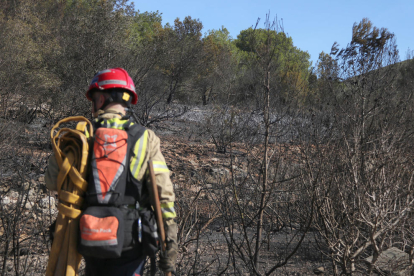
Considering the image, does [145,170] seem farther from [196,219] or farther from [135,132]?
[196,219]

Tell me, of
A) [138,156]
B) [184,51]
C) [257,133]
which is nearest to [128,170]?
[138,156]

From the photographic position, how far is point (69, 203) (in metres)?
1.98

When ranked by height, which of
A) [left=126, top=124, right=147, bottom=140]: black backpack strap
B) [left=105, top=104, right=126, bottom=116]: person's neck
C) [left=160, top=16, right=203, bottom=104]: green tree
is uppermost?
[left=160, top=16, right=203, bottom=104]: green tree

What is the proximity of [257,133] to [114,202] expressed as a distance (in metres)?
4.33

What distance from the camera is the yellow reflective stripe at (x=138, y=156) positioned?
6.79 feet

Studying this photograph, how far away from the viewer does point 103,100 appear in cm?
223

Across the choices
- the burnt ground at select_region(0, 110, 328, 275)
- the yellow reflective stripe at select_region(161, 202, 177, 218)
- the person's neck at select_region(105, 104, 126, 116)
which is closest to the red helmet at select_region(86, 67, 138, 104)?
the person's neck at select_region(105, 104, 126, 116)

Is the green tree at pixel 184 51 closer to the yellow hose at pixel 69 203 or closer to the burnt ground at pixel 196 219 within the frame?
the burnt ground at pixel 196 219

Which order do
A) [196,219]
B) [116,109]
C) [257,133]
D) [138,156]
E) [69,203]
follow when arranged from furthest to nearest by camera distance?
1. [257,133]
2. [196,219]
3. [116,109]
4. [138,156]
5. [69,203]

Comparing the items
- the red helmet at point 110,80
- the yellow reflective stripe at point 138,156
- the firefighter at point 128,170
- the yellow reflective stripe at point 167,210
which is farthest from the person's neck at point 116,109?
the yellow reflective stripe at point 167,210

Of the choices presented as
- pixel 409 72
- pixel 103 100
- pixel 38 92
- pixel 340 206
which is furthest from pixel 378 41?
pixel 38 92

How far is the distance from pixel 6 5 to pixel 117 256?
27.6m

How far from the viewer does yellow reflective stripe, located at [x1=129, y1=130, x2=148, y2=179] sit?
2068 mm

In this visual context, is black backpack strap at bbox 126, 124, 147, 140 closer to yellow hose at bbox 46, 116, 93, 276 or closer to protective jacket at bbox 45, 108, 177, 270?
protective jacket at bbox 45, 108, 177, 270
